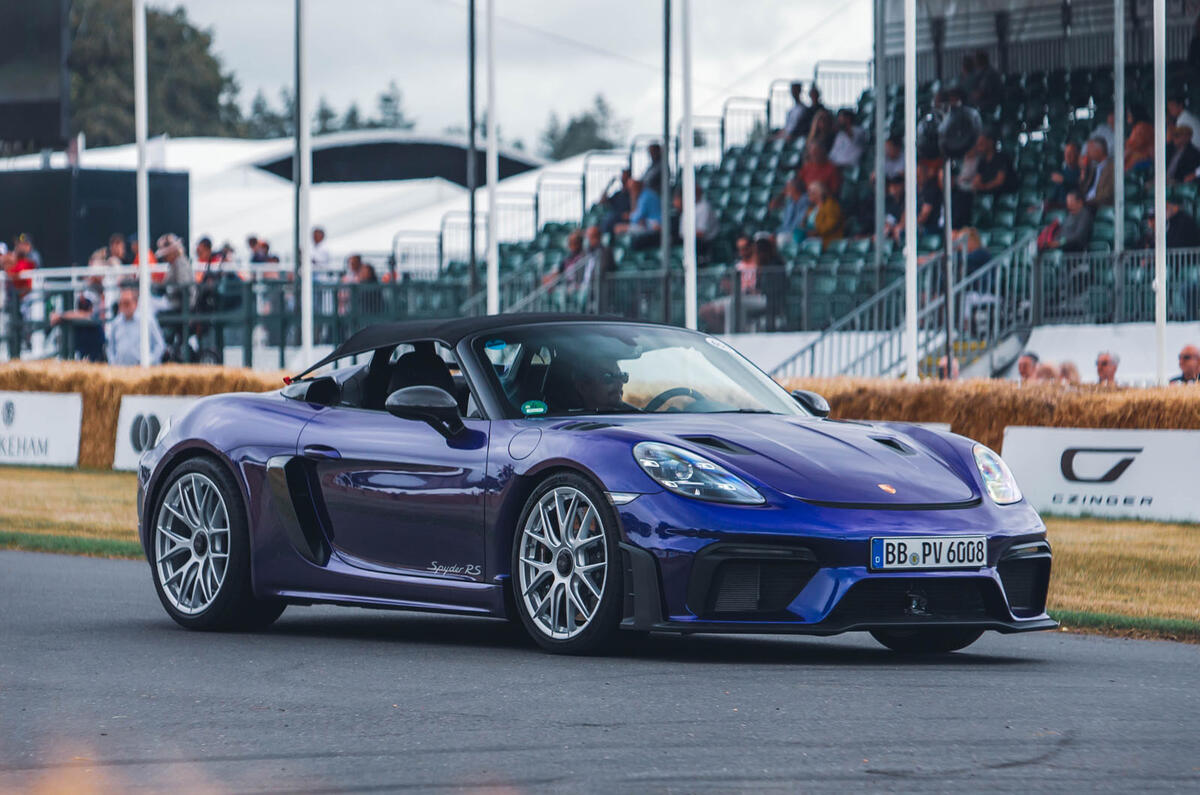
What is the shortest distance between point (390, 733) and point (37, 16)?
99.4 feet

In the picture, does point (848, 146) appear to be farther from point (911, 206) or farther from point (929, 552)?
point (929, 552)

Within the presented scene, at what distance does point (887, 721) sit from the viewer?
6195 millimetres

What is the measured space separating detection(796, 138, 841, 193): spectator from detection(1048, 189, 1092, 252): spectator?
16.1ft

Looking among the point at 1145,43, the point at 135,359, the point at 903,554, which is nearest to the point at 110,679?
the point at 903,554

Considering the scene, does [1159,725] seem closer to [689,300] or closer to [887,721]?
[887,721]

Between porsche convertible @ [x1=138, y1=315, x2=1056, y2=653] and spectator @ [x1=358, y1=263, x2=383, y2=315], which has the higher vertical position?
spectator @ [x1=358, y1=263, x2=383, y2=315]

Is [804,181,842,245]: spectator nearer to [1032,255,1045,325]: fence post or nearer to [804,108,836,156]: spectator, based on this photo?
[804,108,836,156]: spectator

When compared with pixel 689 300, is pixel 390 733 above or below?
below

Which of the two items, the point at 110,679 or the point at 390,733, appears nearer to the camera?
the point at 390,733

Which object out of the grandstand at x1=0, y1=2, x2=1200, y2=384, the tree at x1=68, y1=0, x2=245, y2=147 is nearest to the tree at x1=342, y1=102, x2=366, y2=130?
the tree at x1=68, y1=0, x2=245, y2=147

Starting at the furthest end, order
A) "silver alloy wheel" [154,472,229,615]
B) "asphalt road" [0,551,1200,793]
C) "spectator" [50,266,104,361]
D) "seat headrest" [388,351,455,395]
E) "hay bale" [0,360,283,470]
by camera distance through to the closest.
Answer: "spectator" [50,266,104,361], "hay bale" [0,360,283,470], "silver alloy wheel" [154,472,229,615], "seat headrest" [388,351,455,395], "asphalt road" [0,551,1200,793]

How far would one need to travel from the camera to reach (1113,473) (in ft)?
46.1

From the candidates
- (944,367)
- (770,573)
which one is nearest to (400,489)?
(770,573)

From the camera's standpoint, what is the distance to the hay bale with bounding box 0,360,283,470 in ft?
70.5
